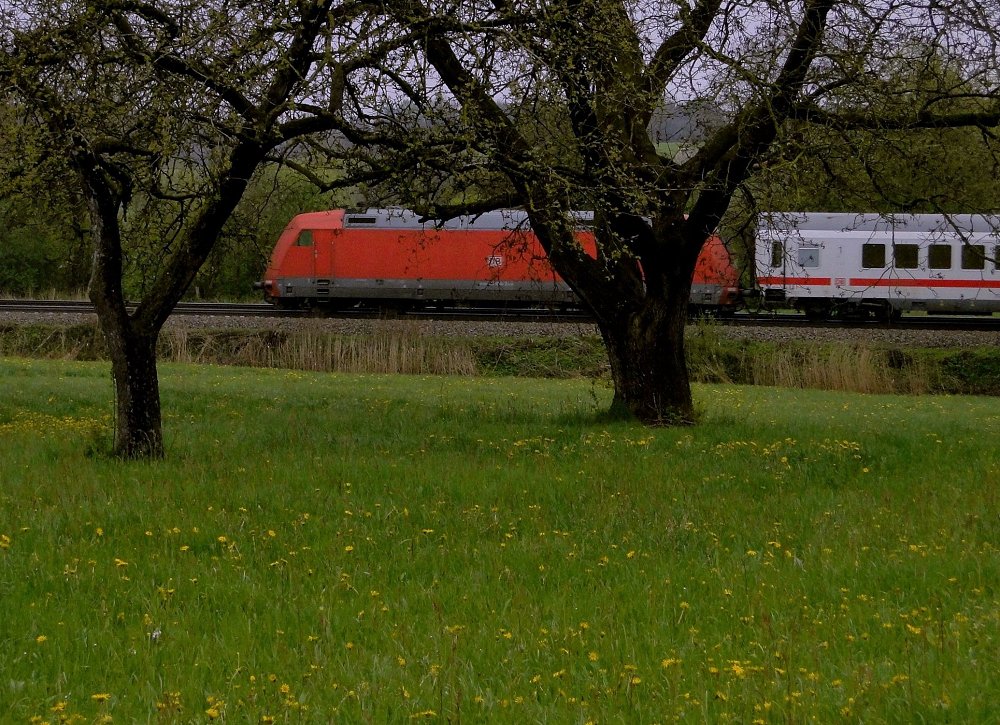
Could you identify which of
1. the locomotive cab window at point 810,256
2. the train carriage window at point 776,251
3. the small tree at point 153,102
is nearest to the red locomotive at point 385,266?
the locomotive cab window at point 810,256

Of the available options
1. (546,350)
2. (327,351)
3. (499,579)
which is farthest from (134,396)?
(546,350)

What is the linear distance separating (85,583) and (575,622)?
2564mm

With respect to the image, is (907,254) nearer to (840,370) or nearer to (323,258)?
(840,370)

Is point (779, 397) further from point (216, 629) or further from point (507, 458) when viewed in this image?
point (216, 629)

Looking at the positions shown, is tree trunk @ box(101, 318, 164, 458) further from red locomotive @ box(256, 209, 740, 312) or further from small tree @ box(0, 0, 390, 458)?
red locomotive @ box(256, 209, 740, 312)

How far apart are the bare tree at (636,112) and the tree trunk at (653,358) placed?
0.02 meters

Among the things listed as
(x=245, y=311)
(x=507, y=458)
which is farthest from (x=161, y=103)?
A: (x=245, y=311)

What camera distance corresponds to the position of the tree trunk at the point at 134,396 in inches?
383

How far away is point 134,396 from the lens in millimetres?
9781

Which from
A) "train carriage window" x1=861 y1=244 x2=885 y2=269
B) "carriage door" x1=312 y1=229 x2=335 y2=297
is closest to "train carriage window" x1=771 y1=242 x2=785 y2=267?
"train carriage window" x1=861 y1=244 x2=885 y2=269

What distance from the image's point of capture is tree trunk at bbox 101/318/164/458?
9.73 m

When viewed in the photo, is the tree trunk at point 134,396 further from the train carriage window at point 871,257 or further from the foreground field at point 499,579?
the train carriage window at point 871,257

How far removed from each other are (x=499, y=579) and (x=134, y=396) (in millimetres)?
5294

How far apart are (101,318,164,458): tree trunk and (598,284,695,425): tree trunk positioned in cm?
535
